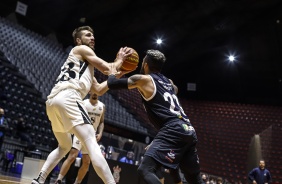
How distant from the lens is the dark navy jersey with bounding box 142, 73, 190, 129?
328 centimetres

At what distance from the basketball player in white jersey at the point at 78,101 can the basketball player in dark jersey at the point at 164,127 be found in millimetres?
295

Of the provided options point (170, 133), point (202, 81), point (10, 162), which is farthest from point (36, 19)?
point (170, 133)

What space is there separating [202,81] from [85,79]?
65.0ft

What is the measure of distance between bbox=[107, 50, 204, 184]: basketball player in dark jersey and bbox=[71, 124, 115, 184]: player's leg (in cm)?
30

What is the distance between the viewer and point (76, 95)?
3.36 metres

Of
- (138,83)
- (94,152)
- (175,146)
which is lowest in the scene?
(94,152)

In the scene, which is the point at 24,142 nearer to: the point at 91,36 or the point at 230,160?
the point at 91,36

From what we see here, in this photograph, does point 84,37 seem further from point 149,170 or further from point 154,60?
point 149,170

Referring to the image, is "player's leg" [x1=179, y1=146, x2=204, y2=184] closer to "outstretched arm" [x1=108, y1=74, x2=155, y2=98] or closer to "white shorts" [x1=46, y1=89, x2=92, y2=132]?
"outstretched arm" [x1=108, y1=74, x2=155, y2=98]

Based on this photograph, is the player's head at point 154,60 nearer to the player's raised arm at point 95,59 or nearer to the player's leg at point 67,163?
the player's raised arm at point 95,59

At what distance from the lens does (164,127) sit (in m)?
3.24

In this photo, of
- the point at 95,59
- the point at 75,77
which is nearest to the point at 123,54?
the point at 95,59

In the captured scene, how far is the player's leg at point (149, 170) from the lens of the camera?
9.66 ft

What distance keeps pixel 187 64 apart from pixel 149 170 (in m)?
19.4
